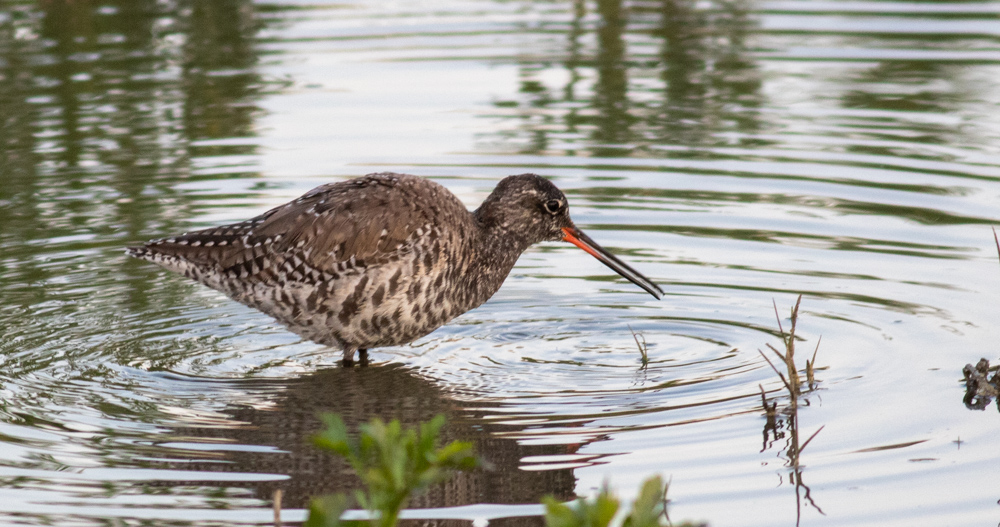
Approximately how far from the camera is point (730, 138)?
13578 mm

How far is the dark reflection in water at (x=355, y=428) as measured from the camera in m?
6.49

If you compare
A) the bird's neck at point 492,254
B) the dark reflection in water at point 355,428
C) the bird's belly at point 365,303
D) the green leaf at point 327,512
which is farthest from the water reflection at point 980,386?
the green leaf at point 327,512

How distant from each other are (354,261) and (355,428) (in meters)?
1.23

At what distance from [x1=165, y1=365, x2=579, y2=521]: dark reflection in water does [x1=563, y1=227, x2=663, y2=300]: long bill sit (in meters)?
1.52

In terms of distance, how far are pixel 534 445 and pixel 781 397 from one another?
4.93 feet

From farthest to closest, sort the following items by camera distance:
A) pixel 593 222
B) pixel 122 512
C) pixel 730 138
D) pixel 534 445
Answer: pixel 730 138 → pixel 593 222 → pixel 534 445 → pixel 122 512

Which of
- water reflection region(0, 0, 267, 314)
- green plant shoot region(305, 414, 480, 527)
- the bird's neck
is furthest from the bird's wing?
green plant shoot region(305, 414, 480, 527)

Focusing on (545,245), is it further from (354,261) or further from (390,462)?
(390,462)

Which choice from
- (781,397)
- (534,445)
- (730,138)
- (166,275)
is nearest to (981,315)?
(781,397)

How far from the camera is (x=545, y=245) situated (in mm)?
11633

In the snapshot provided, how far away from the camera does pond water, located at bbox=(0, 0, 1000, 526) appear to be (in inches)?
263

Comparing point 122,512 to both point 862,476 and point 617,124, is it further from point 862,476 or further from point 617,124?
point 617,124

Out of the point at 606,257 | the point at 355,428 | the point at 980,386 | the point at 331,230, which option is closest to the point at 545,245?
the point at 606,257

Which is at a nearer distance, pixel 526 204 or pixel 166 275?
pixel 526 204
